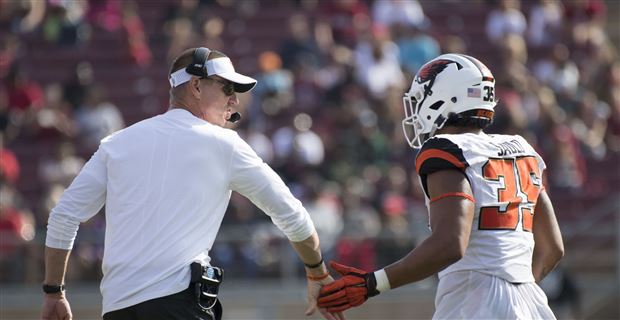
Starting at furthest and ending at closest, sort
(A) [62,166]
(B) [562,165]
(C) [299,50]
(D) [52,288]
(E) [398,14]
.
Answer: (E) [398,14] < (C) [299,50] < (B) [562,165] < (A) [62,166] < (D) [52,288]

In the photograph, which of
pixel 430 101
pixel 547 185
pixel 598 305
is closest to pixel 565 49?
pixel 547 185

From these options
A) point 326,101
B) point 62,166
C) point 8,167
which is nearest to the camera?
point 62,166

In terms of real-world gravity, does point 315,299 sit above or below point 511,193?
below

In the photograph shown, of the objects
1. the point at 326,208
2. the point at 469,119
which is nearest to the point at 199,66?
the point at 469,119

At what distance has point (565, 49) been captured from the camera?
1734 centimetres

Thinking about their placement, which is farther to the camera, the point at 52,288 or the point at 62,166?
the point at 62,166

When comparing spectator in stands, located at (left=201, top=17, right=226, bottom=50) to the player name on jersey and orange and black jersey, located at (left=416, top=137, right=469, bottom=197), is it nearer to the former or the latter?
the player name on jersey

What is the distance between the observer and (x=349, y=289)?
5.05 metres

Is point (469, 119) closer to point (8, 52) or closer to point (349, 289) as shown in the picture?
point (349, 289)

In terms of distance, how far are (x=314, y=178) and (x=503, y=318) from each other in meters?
8.94

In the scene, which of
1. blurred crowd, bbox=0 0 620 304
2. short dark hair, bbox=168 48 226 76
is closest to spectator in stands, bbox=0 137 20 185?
blurred crowd, bbox=0 0 620 304

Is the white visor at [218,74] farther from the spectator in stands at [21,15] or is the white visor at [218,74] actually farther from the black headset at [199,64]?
the spectator in stands at [21,15]

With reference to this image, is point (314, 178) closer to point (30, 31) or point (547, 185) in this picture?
point (547, 185)

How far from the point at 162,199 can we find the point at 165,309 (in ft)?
1.59
